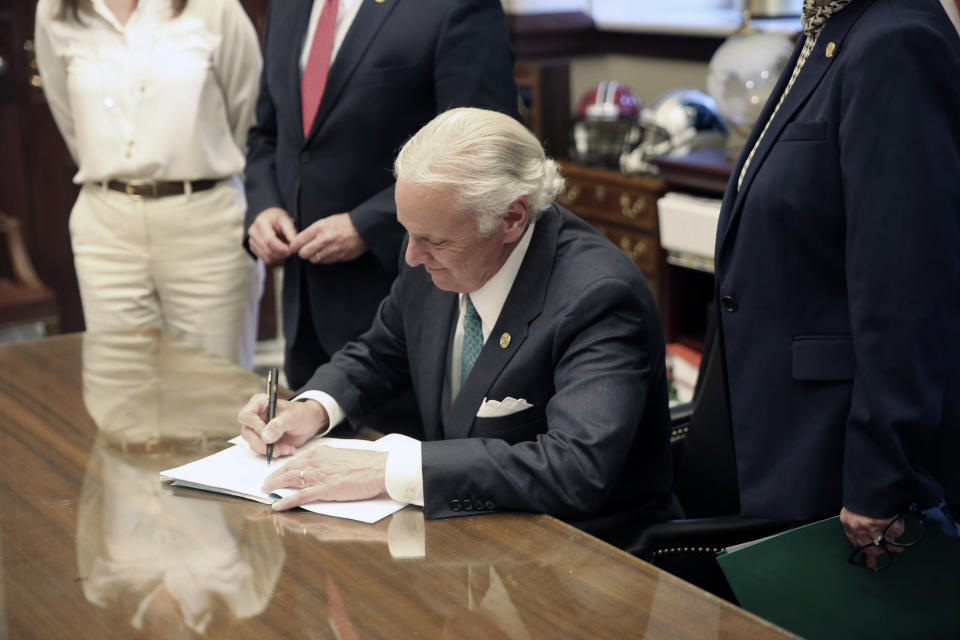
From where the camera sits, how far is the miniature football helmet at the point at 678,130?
402 cm

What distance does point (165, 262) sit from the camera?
2.95 m

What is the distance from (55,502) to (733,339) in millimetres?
1112

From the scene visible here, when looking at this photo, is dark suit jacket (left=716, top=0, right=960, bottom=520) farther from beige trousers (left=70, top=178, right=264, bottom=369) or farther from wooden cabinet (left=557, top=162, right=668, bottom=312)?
wooden cabinet (left=557, top=162, right=668, bottom=312)

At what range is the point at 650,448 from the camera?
1.97 m

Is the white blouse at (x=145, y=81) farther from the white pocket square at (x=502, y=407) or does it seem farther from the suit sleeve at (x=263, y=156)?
the white pocket square at (x=502, y=407)

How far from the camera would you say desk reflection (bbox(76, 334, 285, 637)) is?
4.87ft

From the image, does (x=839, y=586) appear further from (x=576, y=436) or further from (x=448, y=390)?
(x=448, y=390)

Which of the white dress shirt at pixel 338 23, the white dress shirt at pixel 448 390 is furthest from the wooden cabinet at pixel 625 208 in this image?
the white dress shirt at pixel 448 390

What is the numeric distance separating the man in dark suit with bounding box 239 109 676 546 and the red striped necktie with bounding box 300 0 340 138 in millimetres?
795

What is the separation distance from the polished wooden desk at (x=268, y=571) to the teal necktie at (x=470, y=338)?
38 cm

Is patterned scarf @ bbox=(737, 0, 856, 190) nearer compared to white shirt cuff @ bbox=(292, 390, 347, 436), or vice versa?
patterned scarf @ bbox=(737, 0, 856, 190)

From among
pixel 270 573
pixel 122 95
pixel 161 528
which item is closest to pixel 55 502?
pixel 161 528

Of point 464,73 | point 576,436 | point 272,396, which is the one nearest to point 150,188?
point 464,73

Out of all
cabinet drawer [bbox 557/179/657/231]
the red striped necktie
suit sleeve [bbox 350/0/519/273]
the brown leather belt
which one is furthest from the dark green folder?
cabinet drawer [bbox 557/179/657/231]
